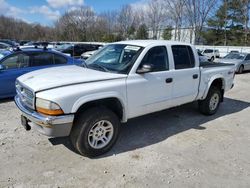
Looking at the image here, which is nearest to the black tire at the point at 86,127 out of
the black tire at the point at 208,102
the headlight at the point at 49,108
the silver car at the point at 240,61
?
the headlight at the point at 49,108

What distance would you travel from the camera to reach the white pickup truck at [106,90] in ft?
10.4

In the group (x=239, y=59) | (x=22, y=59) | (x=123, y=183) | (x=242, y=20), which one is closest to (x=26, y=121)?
(x=123, y=183)

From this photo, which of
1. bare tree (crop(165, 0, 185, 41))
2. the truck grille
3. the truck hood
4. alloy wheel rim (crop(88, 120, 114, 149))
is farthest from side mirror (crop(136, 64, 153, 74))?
bare tree (crop(165, 0, 185, 41))

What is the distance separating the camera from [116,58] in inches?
166

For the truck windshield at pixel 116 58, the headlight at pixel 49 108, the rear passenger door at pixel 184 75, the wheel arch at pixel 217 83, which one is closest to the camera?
the headlight at pixel 49 108

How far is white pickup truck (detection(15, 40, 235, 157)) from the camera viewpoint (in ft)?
10.4

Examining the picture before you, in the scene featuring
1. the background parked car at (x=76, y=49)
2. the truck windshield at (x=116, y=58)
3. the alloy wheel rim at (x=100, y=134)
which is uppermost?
the background parked car at (x=76, y=49)

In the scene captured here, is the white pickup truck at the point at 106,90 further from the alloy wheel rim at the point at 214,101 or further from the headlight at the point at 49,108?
the alloy wheel rim at the point at 214,101

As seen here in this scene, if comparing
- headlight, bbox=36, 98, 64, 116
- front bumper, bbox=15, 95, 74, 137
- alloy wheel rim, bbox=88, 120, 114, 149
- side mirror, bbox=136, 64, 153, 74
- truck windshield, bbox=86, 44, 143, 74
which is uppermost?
truck windshield, bbox=86, 44, 143, 74

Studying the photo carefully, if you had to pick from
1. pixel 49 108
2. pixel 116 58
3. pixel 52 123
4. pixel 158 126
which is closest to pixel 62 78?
pixel 49 108

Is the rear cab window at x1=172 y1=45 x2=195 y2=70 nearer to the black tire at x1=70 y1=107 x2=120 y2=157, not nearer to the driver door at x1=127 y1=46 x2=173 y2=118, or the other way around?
the driver door at x1=127 y1=46 x2=173 y2=118

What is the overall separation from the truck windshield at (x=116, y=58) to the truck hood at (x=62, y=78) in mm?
205

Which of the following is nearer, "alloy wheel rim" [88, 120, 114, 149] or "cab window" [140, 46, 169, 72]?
"alloy wheel rim" [88, 120, 114, 149]

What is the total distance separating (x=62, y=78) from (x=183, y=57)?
2.65 m
